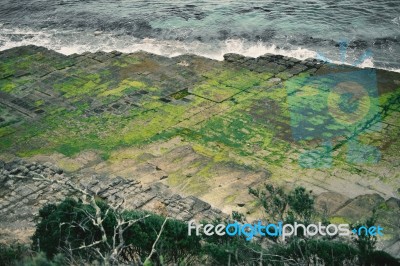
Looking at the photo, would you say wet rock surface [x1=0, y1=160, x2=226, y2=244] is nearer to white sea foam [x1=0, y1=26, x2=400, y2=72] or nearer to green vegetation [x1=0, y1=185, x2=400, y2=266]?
green vegetation [x1=0, y1=185, x2=400, y2=266]

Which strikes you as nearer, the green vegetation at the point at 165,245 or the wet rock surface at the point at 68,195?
the green vegetation at the point at 165,245

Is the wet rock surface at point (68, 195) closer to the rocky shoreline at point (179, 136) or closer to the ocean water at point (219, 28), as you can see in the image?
the rocky shoreline at point (179, 136)

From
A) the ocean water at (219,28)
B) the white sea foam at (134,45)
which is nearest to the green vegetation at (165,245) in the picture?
the white sea foam at (134,45)

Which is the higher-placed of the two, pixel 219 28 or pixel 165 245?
pixel 165 245

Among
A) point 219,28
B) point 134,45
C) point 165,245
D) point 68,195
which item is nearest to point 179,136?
point 68,195

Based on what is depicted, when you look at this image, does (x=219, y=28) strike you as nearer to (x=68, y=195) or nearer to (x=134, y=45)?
(x=134, y=45)

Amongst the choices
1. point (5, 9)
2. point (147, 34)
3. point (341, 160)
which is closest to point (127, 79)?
point (147, 34)

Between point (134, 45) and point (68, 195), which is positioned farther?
point (134, 45)

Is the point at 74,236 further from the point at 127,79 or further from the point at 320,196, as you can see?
the point at 127,79

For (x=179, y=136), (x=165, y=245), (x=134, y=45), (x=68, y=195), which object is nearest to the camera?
(x=165, y=245)

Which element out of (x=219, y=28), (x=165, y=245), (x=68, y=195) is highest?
(x=165, y=245)
